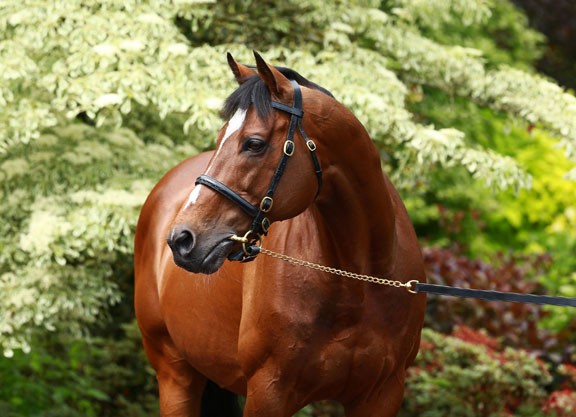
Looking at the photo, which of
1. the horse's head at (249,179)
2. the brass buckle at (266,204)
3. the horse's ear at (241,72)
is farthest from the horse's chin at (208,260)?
the horse's ear at (241,72)

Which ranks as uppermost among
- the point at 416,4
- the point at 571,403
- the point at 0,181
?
the point at 416,4

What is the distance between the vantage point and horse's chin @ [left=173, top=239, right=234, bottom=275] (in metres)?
2.91

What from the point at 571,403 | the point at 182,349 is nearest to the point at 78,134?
the point at 182,349

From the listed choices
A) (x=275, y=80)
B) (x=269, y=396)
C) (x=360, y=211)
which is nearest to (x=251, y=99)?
(x=275, y=80)

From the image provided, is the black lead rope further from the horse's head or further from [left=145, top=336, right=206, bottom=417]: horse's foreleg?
[left=145, top=336, right=206, bottom=417]: horse's foreleg

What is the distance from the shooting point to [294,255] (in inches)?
134

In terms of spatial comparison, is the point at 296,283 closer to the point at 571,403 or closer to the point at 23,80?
the point at 23,80

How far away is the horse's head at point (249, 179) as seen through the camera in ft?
9.56

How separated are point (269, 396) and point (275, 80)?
1.10 m

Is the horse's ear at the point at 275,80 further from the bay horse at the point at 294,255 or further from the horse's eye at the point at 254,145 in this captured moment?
the horse's eye at the point at 254,145

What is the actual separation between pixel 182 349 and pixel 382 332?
1.16 metres

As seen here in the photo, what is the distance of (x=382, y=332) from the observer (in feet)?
11.3

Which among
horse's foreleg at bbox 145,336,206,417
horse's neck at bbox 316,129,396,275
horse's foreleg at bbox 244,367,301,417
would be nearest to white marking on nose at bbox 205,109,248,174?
horse's neck at bbox 316,129,396,275

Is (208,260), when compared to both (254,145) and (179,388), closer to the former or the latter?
(254,145)
